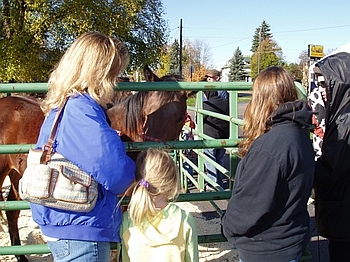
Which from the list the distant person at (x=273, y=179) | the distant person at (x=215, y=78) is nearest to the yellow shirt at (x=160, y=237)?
the distant person at (x=273, y=179)

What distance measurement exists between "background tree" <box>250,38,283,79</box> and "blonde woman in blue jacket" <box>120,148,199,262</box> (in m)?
49.6

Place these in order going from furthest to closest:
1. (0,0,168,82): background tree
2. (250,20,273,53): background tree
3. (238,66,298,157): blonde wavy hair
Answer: (250,20,273,53): background tree → (0,0,168,82): background tree → (238,66,298,157): blonde wavy hair

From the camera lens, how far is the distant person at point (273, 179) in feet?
5.10

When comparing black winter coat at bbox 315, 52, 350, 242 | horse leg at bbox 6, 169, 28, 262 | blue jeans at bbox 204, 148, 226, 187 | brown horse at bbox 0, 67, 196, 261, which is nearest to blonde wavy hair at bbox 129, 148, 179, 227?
black winter coat at bbox 315, 52, 350, 242

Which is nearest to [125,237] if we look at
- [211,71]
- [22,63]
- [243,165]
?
[243,165]

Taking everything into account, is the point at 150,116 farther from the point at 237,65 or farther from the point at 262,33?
the point at 262,33

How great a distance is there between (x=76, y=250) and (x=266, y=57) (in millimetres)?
54720

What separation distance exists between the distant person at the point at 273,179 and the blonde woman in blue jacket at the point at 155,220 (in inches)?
10.3

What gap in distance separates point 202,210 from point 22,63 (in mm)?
12269

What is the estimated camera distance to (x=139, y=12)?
64.8 feet

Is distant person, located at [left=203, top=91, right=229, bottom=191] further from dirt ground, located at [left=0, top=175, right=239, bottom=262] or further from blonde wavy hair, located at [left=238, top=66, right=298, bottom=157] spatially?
→ blonde wavy hair, located at [left=238, top=66, right=298, bottom=157]

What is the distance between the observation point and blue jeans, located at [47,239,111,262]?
4.63 ft

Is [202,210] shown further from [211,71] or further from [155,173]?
[155,173]

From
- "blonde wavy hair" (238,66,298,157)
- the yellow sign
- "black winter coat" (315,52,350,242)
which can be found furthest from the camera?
the yellow sign
